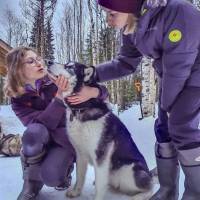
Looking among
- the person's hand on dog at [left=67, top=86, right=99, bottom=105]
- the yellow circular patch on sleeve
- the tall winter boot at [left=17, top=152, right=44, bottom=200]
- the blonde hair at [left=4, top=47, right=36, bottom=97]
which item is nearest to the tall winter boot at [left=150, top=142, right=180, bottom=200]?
the person's hand on dog at [left=67, top=86, right=99, bottom=105]

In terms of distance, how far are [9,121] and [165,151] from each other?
9.24m

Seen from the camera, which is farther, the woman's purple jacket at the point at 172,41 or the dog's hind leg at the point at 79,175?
the dog's hind leg at the point at 79,175

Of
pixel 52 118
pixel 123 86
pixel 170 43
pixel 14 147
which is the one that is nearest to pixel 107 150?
pixel 52 118

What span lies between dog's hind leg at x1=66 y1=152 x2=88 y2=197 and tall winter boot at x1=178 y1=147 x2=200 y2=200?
2.60 ft

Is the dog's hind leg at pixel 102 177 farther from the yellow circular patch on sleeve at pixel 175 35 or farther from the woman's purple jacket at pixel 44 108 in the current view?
the yellow circular patch on sleeve at pixel 175 35

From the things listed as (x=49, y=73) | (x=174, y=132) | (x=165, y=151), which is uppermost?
(x=49, y=73)

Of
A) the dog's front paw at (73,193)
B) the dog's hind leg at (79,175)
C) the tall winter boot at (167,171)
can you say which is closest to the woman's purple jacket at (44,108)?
the dog's hind leg at (79,175)

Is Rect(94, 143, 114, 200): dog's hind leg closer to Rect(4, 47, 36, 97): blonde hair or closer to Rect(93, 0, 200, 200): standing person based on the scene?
Rect(93, 0, 200, 200): standing person

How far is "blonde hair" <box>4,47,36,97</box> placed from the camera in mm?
2539

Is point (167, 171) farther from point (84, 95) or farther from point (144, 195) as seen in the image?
point (84, 95)

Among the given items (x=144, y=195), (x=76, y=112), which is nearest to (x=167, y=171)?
(x=144, y=195)

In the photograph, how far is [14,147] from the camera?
4.54 meters

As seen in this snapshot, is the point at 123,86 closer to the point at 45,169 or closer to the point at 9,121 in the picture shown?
the point at 9,121

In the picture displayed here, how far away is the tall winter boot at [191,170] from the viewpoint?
185cm
